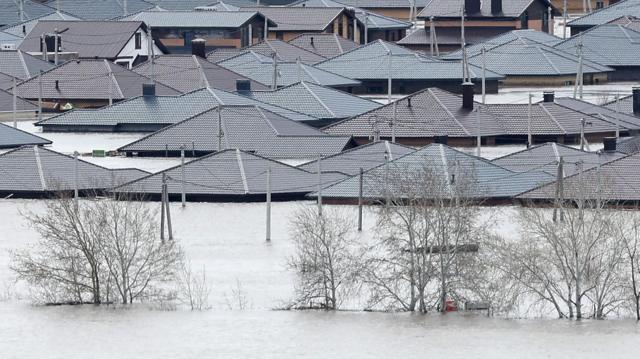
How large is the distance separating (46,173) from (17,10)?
61.0 metres

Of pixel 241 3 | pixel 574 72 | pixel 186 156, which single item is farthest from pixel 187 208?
pixel 241 3

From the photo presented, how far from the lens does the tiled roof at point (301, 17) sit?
139 meters

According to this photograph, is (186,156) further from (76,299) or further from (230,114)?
(76,299)

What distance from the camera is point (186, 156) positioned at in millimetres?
94938

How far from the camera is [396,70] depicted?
120 meters

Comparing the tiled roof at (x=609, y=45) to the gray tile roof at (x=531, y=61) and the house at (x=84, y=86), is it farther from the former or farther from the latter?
the house at (x=84, y=86)

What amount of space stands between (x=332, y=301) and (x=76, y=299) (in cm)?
575

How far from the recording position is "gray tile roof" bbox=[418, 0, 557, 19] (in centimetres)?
13462

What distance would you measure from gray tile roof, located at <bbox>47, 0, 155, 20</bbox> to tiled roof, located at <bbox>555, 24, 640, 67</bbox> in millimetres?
28432

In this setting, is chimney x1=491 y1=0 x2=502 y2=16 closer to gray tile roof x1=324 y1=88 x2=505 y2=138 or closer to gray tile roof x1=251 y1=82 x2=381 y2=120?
gray tile roof x1=251 y1=82 x2=381 y2=120

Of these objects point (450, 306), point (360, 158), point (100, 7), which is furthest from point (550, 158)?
point (100, 7)

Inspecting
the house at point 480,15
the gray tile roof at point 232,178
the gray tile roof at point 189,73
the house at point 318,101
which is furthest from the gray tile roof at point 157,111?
the house at point 480,15

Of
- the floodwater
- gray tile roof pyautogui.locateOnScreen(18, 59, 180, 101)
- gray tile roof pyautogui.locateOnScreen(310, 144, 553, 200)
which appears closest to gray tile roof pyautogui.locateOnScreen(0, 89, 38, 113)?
gray tile roof pyautogui.locateOnScreen(18, 59, 180, 101)

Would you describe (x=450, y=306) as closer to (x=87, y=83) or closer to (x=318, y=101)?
(x=318, y=101)
